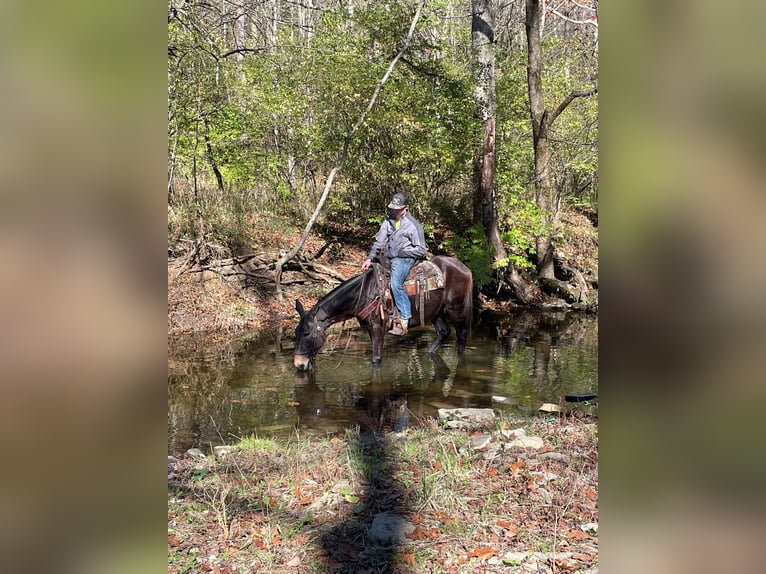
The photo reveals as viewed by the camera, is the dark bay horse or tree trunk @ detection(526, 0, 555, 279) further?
tree trunk @ detection(526, 0, 555, 279)

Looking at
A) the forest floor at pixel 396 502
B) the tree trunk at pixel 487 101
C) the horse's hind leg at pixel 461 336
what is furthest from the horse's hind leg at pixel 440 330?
the tree trunk at pixel 487 101

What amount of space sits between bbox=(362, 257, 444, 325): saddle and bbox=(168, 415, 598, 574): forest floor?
12.2 ft

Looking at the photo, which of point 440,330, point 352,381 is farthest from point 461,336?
point 352,381

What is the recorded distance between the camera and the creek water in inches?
290

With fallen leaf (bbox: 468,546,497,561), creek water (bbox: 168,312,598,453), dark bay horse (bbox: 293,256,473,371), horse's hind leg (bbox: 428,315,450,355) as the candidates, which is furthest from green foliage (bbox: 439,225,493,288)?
fallen leaf (bbox: 468,546,497,561)

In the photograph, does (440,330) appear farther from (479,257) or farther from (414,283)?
(479,257)

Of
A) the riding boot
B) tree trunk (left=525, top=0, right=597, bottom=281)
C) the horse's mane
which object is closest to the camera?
the horse's mane

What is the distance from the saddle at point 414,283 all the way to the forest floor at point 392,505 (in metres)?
3.72

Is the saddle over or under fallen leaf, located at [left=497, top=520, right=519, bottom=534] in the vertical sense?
over

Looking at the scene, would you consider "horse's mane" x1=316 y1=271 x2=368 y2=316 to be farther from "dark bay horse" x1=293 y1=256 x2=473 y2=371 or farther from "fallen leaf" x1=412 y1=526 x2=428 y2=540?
"fallen leaf" x1=412 y1=526 x2=428 y2=540

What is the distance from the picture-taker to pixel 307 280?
54.8 feet

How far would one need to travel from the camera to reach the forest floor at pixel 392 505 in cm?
359
